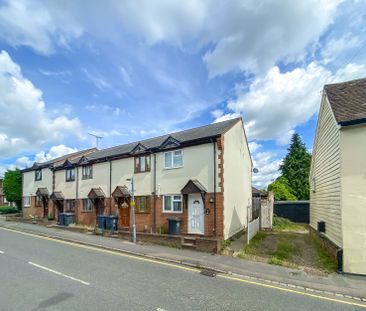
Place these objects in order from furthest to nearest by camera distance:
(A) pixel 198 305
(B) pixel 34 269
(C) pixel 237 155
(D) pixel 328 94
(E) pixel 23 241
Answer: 1. (C) pixel 237 155
2. (E) pixel 23 241
3. (D) pixel 328 94
4. (B) pixel 34 269
5. (A) pixel 198 305

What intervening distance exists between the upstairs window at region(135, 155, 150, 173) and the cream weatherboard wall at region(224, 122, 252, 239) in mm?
5783

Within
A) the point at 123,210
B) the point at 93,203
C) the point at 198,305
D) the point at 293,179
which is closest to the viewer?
the point at 198,305

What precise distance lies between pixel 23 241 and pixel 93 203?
7755mm

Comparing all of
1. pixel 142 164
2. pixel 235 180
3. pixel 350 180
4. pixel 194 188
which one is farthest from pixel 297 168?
pixel 350 180

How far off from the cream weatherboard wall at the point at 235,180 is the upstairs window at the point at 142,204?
5.66 metres

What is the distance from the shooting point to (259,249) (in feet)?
47.4

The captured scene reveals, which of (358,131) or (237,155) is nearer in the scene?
(358,131)

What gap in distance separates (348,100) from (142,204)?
13831 mm

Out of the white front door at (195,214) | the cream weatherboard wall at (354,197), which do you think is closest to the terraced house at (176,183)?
the white front door at (195,214)

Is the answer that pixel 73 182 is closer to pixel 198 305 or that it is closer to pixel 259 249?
pixel 259 249

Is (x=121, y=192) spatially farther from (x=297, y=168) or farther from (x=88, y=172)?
(x=297, y=168)

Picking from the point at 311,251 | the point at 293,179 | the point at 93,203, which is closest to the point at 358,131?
the point at 311,251

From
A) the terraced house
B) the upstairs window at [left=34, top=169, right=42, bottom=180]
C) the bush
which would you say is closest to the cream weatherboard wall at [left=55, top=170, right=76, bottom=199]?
the terraced house

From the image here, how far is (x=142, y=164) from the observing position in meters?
20.5
